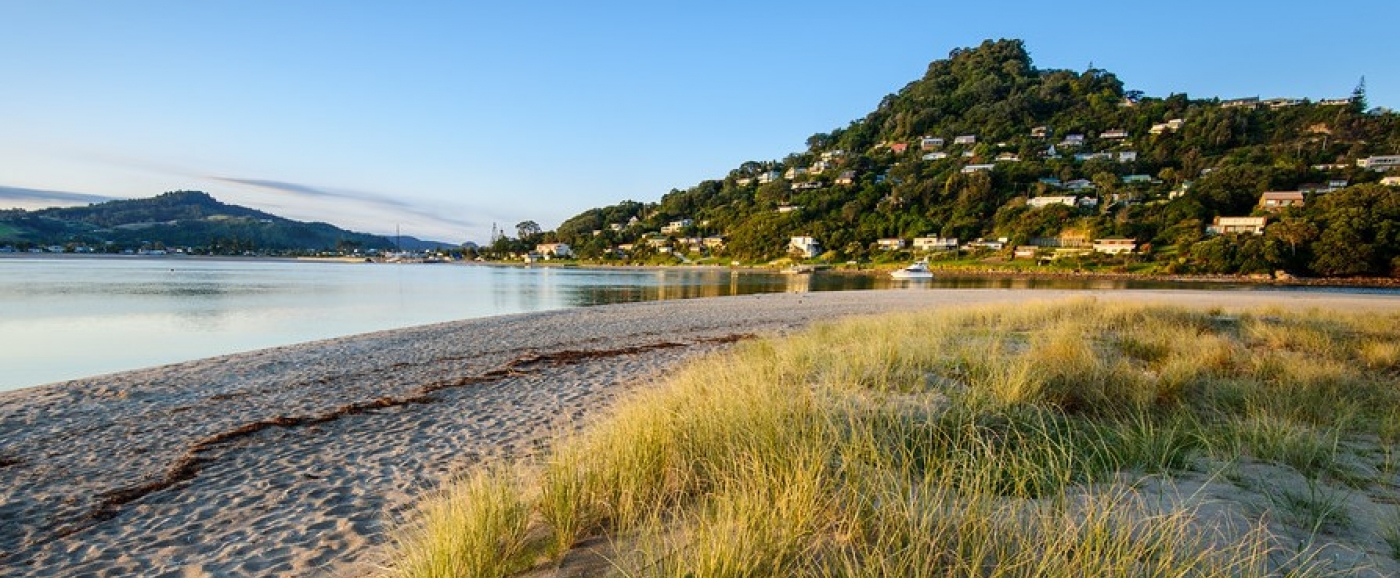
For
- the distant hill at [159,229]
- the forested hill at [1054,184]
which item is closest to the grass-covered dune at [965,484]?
the forested hill at [1054,184]

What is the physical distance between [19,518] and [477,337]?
11.2m

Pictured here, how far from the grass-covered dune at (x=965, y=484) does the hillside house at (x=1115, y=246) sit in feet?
234

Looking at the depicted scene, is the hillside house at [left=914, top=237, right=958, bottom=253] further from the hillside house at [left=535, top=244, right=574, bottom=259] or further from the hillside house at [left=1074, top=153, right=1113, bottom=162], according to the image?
the hillside house at [left=535, top=244, right=574, bottom=259]

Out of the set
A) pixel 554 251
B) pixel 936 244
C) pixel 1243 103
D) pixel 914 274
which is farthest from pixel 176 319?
pixel 1243 103

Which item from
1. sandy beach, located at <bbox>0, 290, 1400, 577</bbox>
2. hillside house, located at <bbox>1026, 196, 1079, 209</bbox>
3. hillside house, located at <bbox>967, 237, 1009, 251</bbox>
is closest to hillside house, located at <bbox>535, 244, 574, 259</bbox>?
hillside house, located at <bbox>967, 237, 1009, 251</bbox>

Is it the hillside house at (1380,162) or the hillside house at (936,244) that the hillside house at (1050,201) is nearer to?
the hillside house at (936,244)

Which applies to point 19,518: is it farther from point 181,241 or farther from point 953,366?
point 181,241

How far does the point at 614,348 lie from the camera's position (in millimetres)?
13266

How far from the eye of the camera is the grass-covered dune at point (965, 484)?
2.34 metres

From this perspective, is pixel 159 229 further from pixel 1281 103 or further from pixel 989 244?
pixel 1281 103

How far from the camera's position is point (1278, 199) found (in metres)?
67.4

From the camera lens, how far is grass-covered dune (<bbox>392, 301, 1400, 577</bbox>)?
2338mm

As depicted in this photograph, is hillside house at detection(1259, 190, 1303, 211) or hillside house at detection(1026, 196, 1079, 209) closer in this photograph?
hillside house at detection(1259, 190, 1303, 211)

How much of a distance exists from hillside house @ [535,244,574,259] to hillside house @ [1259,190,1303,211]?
123717mm
